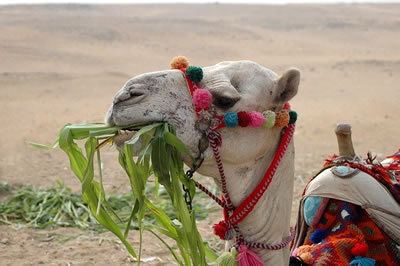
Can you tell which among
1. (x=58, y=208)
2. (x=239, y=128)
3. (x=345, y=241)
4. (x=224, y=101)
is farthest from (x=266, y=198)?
(x=58, y=208)

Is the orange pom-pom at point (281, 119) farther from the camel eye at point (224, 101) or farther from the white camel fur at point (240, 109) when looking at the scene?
the camel eye at point (224, 101)

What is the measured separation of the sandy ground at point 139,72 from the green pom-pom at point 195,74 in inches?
129

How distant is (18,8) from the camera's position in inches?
1998

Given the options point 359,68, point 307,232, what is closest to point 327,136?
point 307,232

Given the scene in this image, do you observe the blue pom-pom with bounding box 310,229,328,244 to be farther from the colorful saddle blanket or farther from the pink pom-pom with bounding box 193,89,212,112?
the pink pom-pom with bounding box 193,89,212,112

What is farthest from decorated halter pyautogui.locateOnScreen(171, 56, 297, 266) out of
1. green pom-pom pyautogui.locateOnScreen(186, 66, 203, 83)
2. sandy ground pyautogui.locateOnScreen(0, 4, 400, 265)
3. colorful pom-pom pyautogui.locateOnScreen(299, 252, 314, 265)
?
sandy ground pyautogui.locateOnScreen(0, 4, 400, 265)

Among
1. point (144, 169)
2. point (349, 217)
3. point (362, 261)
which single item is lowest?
point (362, 261)

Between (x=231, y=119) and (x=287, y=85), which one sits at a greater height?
(x=287, y=85)

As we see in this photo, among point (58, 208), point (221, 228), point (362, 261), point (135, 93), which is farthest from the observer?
point (58, 208)

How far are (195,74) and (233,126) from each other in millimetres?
268

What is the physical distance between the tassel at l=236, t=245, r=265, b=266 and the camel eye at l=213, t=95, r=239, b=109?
0.63 meters

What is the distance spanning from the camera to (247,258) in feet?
9.20

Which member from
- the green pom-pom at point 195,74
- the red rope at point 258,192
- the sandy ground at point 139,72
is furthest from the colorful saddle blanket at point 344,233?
the sandy ground at point 139,72

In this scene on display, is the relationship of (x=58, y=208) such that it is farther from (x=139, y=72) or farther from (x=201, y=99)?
(x=139, y=72)
